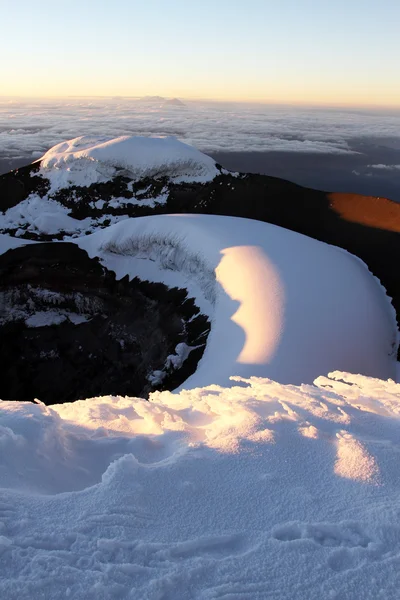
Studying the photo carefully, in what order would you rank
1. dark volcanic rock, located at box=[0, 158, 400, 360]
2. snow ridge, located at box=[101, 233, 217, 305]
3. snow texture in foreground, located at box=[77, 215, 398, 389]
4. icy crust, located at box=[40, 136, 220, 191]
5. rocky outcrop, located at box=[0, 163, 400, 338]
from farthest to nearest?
icy crust, located at box=[40, 136, 220, 191] < rocky outcrop, located at box=[0, 163, 400, 338] < dark volcanic rock, located at box=[0, 158, 400, 360] < snow ridge, located at box=[101, 233, 217, 305] < snow texture in foreground, located at box=[77, 215, 398, 389]

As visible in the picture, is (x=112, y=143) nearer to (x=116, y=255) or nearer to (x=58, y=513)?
(x=116, y=255)

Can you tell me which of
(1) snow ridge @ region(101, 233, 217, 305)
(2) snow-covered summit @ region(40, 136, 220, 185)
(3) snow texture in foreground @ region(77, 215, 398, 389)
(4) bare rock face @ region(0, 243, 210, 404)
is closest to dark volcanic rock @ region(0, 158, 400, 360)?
(2) snow-covered summit @ region(40, 136, 220, 185)

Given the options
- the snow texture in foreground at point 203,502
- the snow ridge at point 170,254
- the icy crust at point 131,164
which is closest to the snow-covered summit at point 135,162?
the icy crust at point 131,164

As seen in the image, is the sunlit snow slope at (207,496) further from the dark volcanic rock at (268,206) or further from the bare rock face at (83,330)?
the dark volcanic rock at (268,206)

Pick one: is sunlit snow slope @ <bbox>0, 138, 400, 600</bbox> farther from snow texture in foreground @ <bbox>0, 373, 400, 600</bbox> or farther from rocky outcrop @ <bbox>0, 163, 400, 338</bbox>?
rocky outcrop @ <bbox>0, 163, 400, 338</bbox>

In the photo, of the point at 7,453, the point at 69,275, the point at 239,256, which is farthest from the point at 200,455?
the point at 69,275

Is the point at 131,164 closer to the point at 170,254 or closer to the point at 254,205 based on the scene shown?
the point at 254,205
